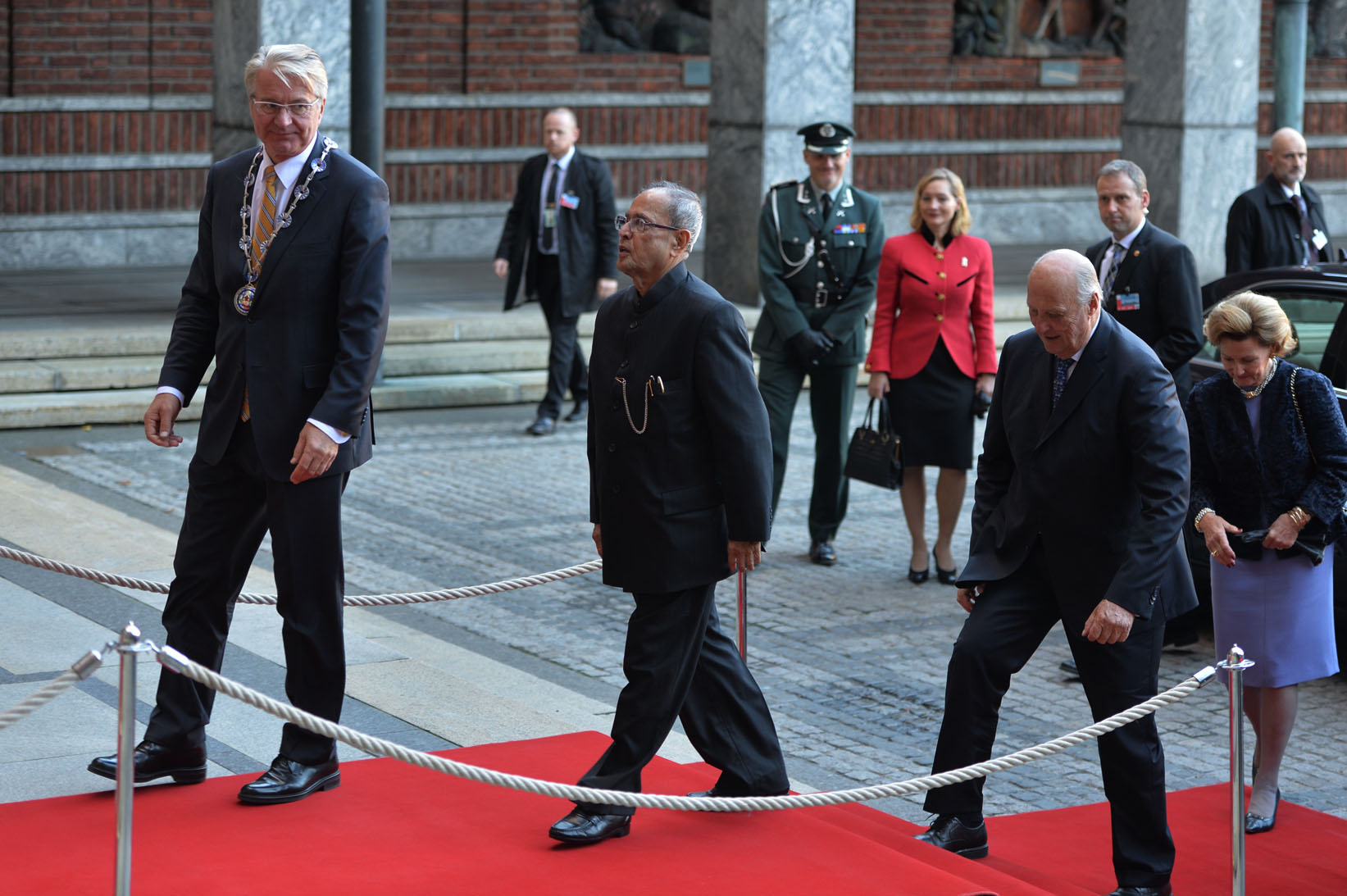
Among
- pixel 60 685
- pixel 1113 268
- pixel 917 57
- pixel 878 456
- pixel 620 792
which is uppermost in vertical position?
pixel 917 57

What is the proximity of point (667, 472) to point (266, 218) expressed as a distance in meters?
1.28

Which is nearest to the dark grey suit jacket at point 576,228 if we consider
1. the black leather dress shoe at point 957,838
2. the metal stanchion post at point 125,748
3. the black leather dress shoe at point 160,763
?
the black leather dress shoe at point 160,763

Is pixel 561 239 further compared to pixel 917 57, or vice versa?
pixel 917 57

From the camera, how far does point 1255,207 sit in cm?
1072

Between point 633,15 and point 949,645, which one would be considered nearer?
point 949,645

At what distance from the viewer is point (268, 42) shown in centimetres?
1283

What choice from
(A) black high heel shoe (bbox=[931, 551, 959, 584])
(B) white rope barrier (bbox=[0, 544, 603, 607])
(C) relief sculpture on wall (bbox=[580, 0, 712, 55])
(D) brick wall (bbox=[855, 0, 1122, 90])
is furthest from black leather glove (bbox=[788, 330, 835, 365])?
(D) brick wall (bbox=[855, 0, 1122, 90])

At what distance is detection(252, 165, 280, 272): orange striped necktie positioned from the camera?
5141mm

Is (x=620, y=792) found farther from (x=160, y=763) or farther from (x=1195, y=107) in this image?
(x=1195, y=107)

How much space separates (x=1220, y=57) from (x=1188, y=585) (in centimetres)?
1145

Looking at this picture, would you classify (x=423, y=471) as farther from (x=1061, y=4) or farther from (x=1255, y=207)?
(x=1061, y=4)

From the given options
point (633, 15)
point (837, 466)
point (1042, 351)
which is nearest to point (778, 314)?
point (837, 466)

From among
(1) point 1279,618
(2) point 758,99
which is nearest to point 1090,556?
(1) point 1279,618

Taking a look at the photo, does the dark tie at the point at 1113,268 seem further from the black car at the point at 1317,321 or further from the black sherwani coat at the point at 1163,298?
the black car at the point at 1317,321
